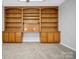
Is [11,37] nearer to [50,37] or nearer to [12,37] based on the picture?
[12,37]

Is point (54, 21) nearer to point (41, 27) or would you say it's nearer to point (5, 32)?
point (41, 27)

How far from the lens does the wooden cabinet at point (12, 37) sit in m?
10.2

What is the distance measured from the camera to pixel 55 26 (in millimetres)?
10703

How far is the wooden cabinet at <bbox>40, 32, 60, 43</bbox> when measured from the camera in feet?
33.3

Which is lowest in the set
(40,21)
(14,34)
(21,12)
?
(14,34)

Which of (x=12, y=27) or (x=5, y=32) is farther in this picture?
(x=12, y=27)

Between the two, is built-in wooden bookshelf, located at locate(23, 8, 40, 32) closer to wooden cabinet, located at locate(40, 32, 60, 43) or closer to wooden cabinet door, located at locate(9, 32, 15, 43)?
wooden cabinet, located at locate(40, 32, 60, 43)

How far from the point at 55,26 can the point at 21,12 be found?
2.74 meters

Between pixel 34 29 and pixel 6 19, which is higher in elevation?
pixel 6 19

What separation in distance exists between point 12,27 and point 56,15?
3.43 m

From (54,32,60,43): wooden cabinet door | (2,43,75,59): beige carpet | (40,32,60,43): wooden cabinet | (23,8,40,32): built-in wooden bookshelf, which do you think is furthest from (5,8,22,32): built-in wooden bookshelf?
(2,43,75,59): beige carpet

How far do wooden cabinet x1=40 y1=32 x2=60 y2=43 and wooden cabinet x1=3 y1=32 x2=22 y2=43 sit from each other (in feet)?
5.41

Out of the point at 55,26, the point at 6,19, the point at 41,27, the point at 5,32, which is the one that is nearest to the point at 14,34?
the point at 5,32

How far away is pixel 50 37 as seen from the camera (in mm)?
10156
